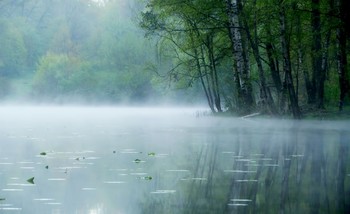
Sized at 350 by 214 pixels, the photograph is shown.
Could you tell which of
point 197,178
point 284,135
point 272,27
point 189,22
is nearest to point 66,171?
point 197,178

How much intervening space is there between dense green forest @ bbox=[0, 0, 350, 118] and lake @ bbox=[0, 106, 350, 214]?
10.2 m

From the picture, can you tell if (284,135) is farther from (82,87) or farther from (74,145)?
(82,87)

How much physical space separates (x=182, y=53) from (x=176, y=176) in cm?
4019

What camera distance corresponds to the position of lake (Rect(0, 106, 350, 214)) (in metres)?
8.12

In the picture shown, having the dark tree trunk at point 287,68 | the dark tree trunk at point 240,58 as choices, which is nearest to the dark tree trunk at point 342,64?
the dark tree trunk at point 287,68

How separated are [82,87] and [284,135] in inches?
2674

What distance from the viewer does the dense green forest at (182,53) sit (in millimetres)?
29562

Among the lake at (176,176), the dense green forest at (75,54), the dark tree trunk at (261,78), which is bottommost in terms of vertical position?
the lake at (176,176)

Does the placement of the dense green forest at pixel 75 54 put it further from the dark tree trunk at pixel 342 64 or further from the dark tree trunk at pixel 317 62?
the dark tree trunk at pixel 342 64

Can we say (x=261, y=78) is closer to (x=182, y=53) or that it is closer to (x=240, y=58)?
(x=240, y=58)

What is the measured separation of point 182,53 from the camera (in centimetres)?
5075

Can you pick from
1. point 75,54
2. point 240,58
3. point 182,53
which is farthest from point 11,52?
point 240,58

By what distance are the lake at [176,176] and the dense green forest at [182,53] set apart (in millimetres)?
10187

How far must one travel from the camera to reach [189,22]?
3562 cm
